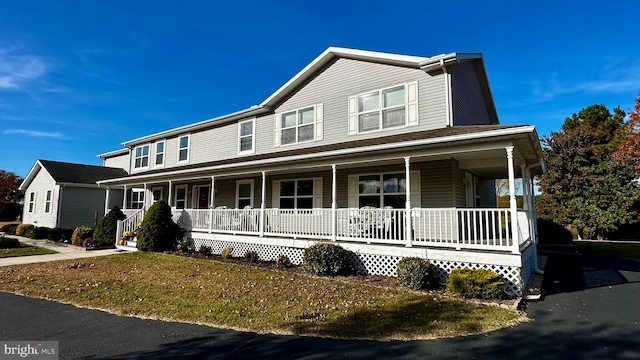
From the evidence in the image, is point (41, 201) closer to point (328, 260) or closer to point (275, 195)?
point (275, 195)

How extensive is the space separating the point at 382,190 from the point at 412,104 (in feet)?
10.8

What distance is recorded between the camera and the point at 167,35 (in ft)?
56.5

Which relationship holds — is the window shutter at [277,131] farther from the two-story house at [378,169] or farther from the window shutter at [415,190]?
the window shutter at [415,190]

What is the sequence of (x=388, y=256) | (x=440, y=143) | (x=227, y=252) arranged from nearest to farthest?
(x=440, y=143) → (x=388, y=256) → (x=227, y=252)

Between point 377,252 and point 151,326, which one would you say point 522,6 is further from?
point 151,326

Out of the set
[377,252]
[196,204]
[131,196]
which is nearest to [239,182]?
[196,204]

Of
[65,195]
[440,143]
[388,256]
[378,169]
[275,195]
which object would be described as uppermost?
[440,143]

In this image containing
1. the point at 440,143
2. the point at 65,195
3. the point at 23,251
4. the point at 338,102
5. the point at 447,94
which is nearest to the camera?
the point at 440,143

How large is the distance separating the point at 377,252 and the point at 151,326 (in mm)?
5941

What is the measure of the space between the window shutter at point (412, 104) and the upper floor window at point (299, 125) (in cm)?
393

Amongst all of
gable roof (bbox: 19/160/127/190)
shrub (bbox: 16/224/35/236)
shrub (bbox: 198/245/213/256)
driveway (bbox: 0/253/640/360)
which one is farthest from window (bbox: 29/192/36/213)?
driveway (bbox: 0/253/640/360)

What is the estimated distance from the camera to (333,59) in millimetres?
14008

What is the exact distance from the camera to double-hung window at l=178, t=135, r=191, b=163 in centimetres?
1945

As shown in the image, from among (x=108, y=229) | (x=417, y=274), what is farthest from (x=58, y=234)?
(x=417, y=274)
